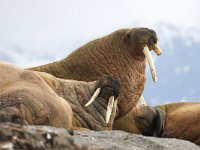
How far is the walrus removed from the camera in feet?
37.1

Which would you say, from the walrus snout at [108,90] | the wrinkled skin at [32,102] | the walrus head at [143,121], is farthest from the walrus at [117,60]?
the wrinkled skin at [32,102]

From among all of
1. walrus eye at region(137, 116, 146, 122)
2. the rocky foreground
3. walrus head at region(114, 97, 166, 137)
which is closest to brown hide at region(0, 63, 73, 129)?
the rocky foreground

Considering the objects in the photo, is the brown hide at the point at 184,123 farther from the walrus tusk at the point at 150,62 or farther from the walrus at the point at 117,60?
the walrus tusk at the point at 150,62

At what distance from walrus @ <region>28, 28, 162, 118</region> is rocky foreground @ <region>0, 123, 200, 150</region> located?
488 centimetres

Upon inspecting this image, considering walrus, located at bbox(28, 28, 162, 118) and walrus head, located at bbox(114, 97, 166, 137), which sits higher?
walrus, located at bbox(28, 28, 162, 118)

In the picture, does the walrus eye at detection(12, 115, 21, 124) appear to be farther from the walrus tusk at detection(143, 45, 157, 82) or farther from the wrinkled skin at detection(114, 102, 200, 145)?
the wrinkled skin at detection(114, 102, 200, 145)

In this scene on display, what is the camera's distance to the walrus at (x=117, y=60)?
11320mm

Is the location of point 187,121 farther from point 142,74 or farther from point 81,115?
point 81,115

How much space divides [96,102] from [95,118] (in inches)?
9.9

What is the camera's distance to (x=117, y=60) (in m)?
11.7

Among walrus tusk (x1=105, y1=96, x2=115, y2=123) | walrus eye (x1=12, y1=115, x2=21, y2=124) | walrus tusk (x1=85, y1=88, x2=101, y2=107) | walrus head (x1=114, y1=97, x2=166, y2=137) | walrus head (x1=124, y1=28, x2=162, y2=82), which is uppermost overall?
walrus eye (x1=12, y1=115, x2=21, y2=124)

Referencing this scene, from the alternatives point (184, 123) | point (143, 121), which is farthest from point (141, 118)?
point (184, 123)

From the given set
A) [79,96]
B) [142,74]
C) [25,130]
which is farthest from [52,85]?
[25,130]

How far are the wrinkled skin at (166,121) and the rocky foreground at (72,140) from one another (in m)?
4.93
